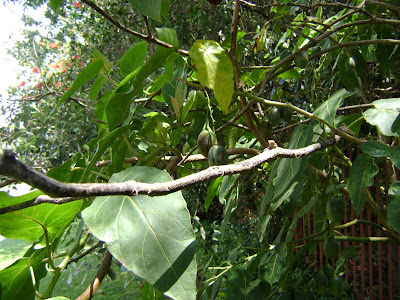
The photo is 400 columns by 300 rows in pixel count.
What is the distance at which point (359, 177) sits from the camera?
780 millimetres

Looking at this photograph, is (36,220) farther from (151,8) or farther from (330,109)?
(330,109)

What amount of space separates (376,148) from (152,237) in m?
0.58

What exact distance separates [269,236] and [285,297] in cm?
314

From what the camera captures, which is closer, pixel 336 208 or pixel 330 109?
pixel 330 109

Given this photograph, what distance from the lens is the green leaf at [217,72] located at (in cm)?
72

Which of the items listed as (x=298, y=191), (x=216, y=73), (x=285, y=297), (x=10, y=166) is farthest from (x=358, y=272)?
(x=10, y=166)

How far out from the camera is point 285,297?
1106 mm

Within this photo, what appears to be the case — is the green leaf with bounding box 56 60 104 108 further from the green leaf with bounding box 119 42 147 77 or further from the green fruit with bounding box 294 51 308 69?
A: the green fruit with bounding box 294 51 308 69

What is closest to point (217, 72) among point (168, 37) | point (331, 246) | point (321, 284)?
point (168, 37)

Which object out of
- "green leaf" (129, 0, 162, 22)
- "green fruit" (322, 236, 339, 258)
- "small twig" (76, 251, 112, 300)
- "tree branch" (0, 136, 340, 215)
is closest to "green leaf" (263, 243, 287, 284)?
"green fruit" (322, 236, 339, 258)

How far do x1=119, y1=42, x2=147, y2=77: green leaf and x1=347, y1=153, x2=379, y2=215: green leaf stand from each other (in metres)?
0.56

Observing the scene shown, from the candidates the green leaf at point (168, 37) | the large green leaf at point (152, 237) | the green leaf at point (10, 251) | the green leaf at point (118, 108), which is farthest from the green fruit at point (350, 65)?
the green leaf at point (10, 251)

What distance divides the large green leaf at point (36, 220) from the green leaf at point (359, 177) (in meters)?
0.59

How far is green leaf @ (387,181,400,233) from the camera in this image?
732 mm
